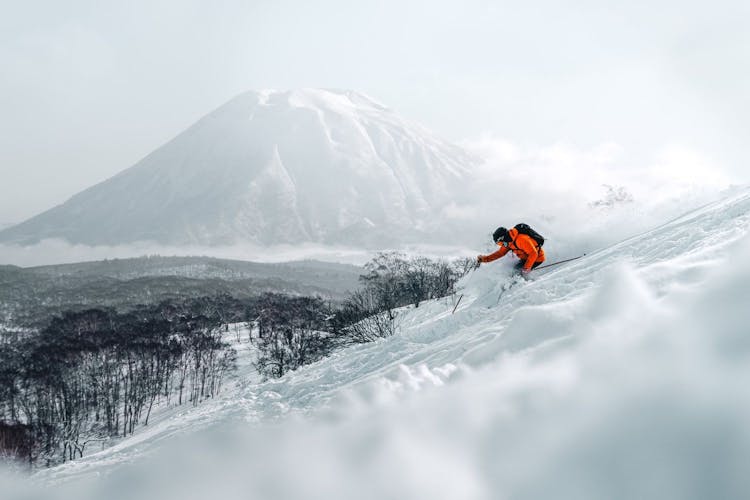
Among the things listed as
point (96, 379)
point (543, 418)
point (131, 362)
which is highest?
point (131, 362)

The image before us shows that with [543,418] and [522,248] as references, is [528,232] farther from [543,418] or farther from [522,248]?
[543,418]

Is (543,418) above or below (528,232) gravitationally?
below

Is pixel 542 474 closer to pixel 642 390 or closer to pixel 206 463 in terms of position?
pixel 642 390

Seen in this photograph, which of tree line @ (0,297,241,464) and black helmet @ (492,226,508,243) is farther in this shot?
tree line @ (0,297,241,464)

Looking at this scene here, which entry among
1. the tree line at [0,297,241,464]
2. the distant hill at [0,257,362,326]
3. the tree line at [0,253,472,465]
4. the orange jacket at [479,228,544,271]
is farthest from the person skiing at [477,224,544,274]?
the distant hill at [0,257,362,326]

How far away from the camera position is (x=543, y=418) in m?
4.81

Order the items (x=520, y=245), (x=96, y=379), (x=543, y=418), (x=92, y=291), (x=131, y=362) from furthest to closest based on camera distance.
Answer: (x=92, y=291) < (x=131, y=362) < (x=96, y=379) < (x=520, y=245) < (x=543, y=418)

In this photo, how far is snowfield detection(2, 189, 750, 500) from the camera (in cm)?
396

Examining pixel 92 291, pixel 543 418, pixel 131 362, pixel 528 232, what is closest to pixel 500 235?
pixel 528 232

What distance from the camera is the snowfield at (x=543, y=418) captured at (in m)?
3.96

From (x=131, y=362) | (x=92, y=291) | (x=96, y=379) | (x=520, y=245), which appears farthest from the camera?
(x=92, y=291)

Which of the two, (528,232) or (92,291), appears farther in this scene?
(92,291)

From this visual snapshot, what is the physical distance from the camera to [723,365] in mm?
4281

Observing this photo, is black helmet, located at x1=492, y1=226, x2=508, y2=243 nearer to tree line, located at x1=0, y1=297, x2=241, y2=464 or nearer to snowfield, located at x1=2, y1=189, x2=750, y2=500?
snowfield, located at x1=2, y1=189, x2=750, y2=500
